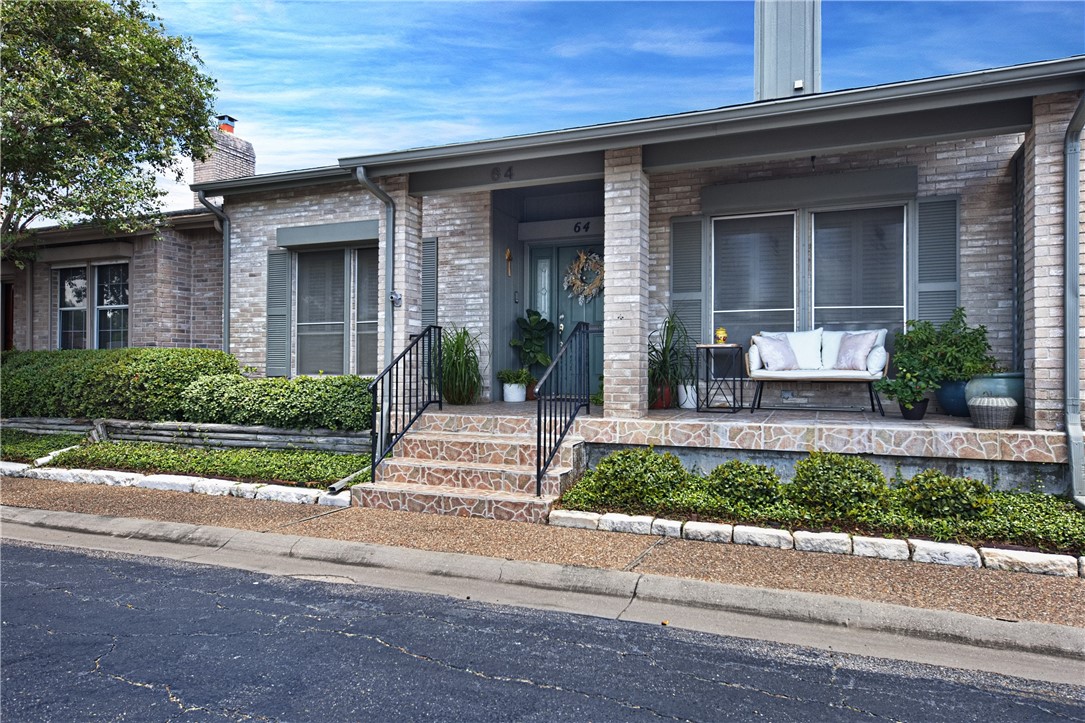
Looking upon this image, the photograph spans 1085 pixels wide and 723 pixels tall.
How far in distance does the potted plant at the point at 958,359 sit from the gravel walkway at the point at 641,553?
8.05ft

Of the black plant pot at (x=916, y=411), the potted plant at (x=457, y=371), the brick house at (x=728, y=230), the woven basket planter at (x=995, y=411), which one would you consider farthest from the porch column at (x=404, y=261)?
the woven basket planter at (x=995, y=411)

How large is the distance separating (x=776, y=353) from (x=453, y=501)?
3638 mm

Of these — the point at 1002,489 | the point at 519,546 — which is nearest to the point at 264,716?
the point at 519,546

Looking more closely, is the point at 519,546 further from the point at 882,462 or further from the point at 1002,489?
the point at 1002,489

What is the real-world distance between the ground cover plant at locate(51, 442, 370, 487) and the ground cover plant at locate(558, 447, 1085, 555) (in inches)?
108

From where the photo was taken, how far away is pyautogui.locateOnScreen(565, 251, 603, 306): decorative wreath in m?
8.92

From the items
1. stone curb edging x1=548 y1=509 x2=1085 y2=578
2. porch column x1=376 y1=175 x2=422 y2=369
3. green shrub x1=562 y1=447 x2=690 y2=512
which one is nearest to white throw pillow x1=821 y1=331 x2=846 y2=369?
green shrub x1=562 y1=447 x2=690 y2=512

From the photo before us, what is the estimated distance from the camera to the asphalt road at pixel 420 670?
276 cm

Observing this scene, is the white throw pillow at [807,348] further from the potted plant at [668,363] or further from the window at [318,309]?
the window at [318,309]

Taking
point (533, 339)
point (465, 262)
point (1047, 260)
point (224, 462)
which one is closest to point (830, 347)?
point (1047, 260)

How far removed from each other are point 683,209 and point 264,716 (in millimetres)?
6668

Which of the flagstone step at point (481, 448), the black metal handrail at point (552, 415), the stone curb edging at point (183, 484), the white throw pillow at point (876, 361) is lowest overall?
the stone curb edging at point (183, 484)

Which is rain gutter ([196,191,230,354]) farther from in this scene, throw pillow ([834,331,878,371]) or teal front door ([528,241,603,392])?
throw pillow ([834,331,878,371])

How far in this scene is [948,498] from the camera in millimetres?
4910
